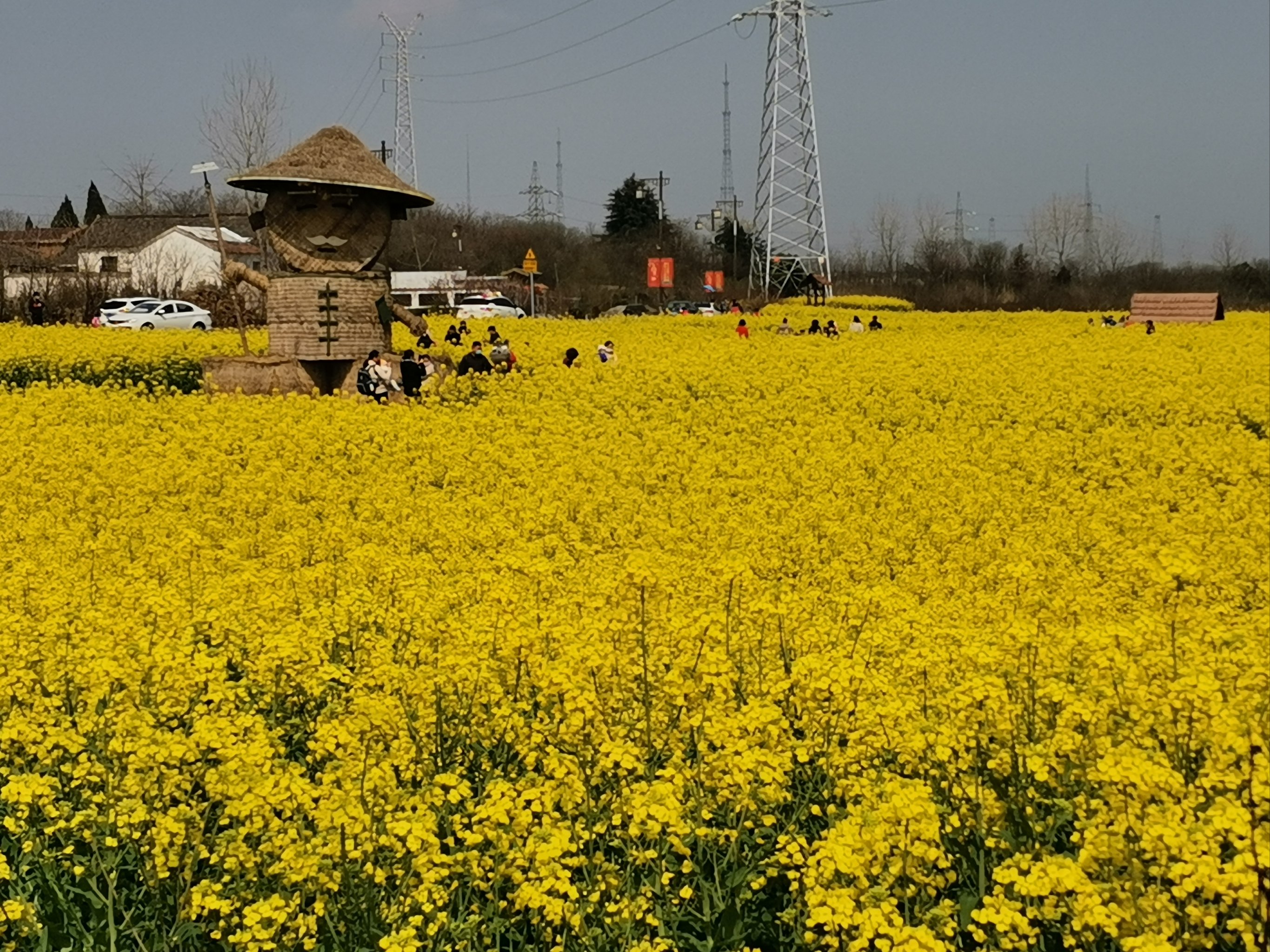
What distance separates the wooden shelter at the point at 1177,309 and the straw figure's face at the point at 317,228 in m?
29.8

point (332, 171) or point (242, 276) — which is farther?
point (242, 276)

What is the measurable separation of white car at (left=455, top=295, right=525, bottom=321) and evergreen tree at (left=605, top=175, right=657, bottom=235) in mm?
48214

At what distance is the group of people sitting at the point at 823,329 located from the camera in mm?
34125

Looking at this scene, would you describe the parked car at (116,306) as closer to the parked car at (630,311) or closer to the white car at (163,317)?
the white car at (163,317)

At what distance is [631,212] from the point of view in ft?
333

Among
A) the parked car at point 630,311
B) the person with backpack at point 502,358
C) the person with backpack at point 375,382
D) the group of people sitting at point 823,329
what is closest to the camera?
the person with backpack at point 375,382

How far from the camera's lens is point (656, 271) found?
214ft

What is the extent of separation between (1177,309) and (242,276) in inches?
1313

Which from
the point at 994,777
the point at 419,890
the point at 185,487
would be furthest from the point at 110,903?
the point at 185,487

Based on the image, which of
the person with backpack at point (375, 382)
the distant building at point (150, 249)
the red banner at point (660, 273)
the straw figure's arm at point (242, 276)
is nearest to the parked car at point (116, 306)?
the distant building at point (150, 249)

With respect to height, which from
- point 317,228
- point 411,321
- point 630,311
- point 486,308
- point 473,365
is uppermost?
point 630,311

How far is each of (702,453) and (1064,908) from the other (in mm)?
10557

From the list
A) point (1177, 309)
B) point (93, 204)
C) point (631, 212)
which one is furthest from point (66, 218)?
point (1177, 309)

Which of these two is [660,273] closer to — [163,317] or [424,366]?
[163,317]
